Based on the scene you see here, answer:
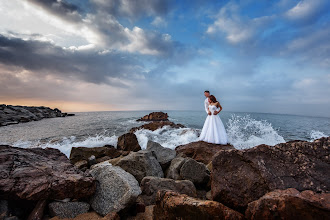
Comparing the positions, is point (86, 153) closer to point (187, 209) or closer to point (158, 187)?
point (158, 187)

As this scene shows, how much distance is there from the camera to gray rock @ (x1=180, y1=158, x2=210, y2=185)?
4.25 meters

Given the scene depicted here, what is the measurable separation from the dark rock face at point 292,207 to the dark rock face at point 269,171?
0.53 meters

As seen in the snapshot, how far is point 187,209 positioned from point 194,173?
2.25 meters

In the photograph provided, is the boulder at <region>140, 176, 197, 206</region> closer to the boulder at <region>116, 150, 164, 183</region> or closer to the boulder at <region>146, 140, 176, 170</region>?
the boulder at <region>116, 150, 164, 183</region>

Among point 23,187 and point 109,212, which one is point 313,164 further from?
point 23,187

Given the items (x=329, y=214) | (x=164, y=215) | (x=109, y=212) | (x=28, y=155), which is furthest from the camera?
(x=28, y=155)

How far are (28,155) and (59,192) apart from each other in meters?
1.32

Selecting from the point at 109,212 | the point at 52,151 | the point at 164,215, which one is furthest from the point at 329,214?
the point at 52,151

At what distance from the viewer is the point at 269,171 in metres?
2.57

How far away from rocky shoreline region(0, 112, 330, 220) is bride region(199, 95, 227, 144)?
256 inches

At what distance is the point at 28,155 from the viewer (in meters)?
3.52

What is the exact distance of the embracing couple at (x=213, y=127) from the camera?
31.7 ft

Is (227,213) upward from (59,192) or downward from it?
upward

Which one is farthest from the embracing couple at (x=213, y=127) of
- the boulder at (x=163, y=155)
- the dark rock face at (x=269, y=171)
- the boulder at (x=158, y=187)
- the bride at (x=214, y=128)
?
the dark rock face at (x=269, y=171)
